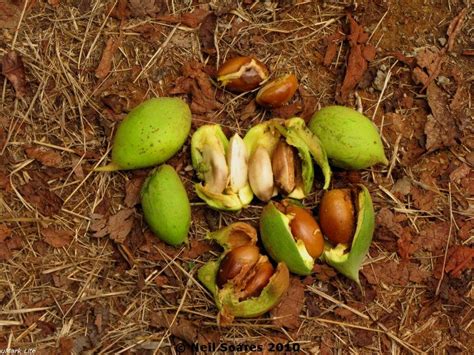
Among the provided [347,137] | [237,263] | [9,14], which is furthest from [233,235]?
[9,14]

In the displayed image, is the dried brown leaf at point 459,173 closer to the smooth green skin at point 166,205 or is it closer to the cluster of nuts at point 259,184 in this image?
the cluster of nuts at point 259,184

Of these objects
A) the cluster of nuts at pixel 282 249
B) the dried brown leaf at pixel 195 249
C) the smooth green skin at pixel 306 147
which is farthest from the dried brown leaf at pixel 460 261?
the dried brown leaf at pixel 195 249

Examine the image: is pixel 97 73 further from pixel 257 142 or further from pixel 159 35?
pixel 257 142

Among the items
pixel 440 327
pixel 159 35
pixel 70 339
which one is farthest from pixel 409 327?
pixel 159 35

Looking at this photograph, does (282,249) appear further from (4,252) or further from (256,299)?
(4,252)

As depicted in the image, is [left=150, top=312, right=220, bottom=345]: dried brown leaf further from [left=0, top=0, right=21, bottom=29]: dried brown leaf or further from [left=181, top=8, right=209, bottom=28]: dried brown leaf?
[left=0, top=0, right=21, bottom=29]: dried brown leaf

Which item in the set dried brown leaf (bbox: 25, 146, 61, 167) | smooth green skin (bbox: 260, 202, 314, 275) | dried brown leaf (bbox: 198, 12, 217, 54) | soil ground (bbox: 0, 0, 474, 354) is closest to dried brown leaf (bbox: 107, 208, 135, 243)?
soil ground (bbox: 0, 0, 474, 354)
